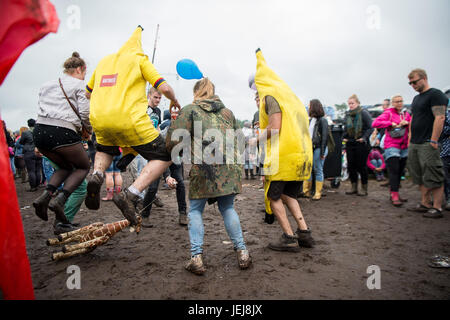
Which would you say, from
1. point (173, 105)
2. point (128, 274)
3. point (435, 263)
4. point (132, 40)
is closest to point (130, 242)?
point (128, 274)

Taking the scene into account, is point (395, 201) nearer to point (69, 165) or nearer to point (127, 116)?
point (127, 116)

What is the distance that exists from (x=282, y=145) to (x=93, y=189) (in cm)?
189

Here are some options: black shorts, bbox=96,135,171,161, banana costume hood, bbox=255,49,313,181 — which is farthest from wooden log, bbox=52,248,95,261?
banana costume hood, bbox=255,49,313,181

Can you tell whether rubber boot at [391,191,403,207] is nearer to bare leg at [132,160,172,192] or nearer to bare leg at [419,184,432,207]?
bare leg at [419,184,432,207]

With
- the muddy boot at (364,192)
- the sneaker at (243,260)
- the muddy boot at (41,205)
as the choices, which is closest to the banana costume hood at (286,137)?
the sneaker at (243,260)

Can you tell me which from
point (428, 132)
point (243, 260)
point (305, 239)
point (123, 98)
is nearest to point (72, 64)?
point (123, 98)

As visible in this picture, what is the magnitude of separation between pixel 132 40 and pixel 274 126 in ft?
5.39

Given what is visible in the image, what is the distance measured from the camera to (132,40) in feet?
8.19

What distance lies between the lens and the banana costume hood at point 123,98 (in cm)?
220

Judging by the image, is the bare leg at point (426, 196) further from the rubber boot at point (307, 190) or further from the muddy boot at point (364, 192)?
the rubber boot at point (307, 190)

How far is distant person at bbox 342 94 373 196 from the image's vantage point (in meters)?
5.73

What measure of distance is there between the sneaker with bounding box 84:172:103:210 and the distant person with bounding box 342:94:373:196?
17.6ft

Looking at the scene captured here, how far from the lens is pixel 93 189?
7.82 ft
